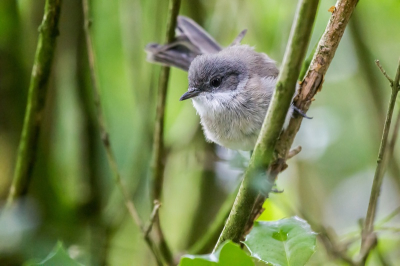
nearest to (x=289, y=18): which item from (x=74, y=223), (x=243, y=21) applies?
(x=243, y=21)

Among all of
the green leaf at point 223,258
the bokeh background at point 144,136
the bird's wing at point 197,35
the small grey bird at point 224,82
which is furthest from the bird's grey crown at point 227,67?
the green leaf at point 223,258

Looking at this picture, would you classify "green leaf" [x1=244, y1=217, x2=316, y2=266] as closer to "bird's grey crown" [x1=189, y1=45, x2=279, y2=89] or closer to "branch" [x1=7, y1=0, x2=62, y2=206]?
"branch" [x1=7, y1=0, x2=62, y2=206]

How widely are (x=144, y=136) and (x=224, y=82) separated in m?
0.65

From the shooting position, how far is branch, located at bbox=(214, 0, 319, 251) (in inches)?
35.9

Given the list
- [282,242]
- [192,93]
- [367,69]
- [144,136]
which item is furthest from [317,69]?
[144,136]

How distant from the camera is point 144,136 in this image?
9.20ft

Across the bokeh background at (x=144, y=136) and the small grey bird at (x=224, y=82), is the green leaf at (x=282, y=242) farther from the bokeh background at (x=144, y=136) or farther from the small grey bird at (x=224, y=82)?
the small grey bird at (x=224, y=82)

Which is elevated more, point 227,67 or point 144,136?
point 227,67

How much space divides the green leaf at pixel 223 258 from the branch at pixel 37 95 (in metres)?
1.27

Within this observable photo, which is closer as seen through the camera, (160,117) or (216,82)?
(160,117)

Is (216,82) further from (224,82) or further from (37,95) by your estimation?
(37,95)

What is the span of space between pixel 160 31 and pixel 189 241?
56.5 inches

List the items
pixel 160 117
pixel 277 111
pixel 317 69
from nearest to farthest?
pixel 277 111, pixel 317 69, pixel 160 117

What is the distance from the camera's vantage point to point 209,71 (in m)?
2.48
